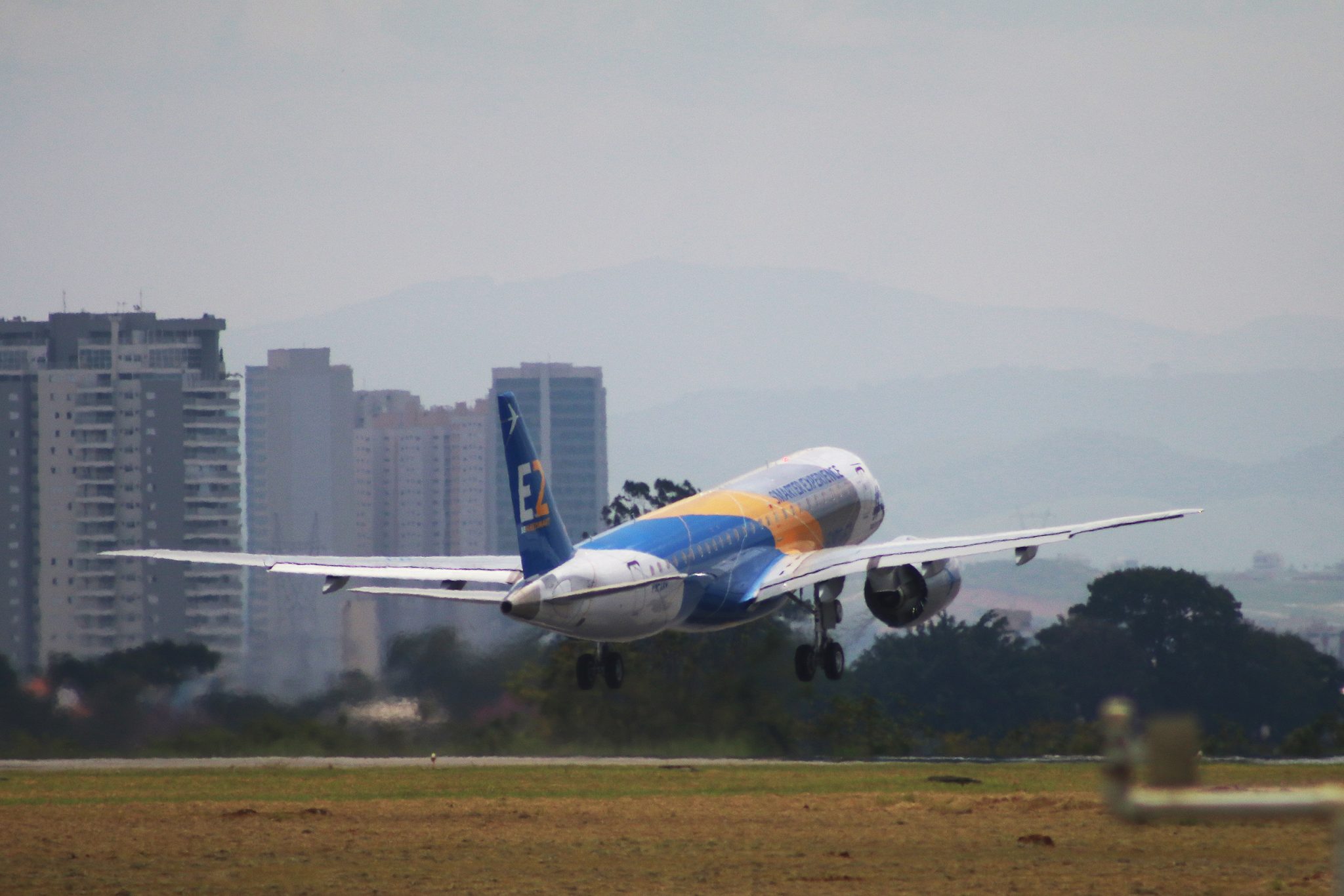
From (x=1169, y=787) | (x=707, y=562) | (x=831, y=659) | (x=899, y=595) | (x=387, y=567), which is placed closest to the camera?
(x=1169, y=787)

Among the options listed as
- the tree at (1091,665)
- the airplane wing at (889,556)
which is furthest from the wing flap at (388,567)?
the tree at (1091,665)

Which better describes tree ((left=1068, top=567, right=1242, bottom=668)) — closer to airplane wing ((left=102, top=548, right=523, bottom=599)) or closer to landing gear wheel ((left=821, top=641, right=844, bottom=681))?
landing gear wheel ((left=821, top=641, right=844, bottom=681))

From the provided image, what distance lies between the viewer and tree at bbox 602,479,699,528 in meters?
104

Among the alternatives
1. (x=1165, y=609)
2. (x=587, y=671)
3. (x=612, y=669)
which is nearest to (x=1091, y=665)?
(x=1165, y=609)

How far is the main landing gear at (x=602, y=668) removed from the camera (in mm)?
47469

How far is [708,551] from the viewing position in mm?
47781

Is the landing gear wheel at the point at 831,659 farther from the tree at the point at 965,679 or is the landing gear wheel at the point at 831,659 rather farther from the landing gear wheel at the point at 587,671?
the tree at the point at 965,679

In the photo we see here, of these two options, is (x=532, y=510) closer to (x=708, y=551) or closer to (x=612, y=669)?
(x=708, y=551)

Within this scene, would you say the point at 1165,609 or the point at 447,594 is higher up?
the point at 1165,609

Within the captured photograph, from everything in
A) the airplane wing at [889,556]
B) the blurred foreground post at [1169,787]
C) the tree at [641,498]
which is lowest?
the blurred foreground post at [1169,787]

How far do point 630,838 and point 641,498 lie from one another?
71444 mm

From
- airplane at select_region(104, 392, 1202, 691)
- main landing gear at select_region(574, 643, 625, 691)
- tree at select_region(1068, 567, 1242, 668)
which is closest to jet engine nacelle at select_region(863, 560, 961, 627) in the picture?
airplane at select_region(104, 392, 1202, 691)

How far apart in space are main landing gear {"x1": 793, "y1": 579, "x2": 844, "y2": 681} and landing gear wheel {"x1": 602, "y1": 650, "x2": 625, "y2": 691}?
5.21 m

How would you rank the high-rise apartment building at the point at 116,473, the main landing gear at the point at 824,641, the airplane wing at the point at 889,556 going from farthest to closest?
the high-rise apartment building at the point at 116,473
the main landing gear at the point at 824,641
the airplane wing at the point at 889,556
